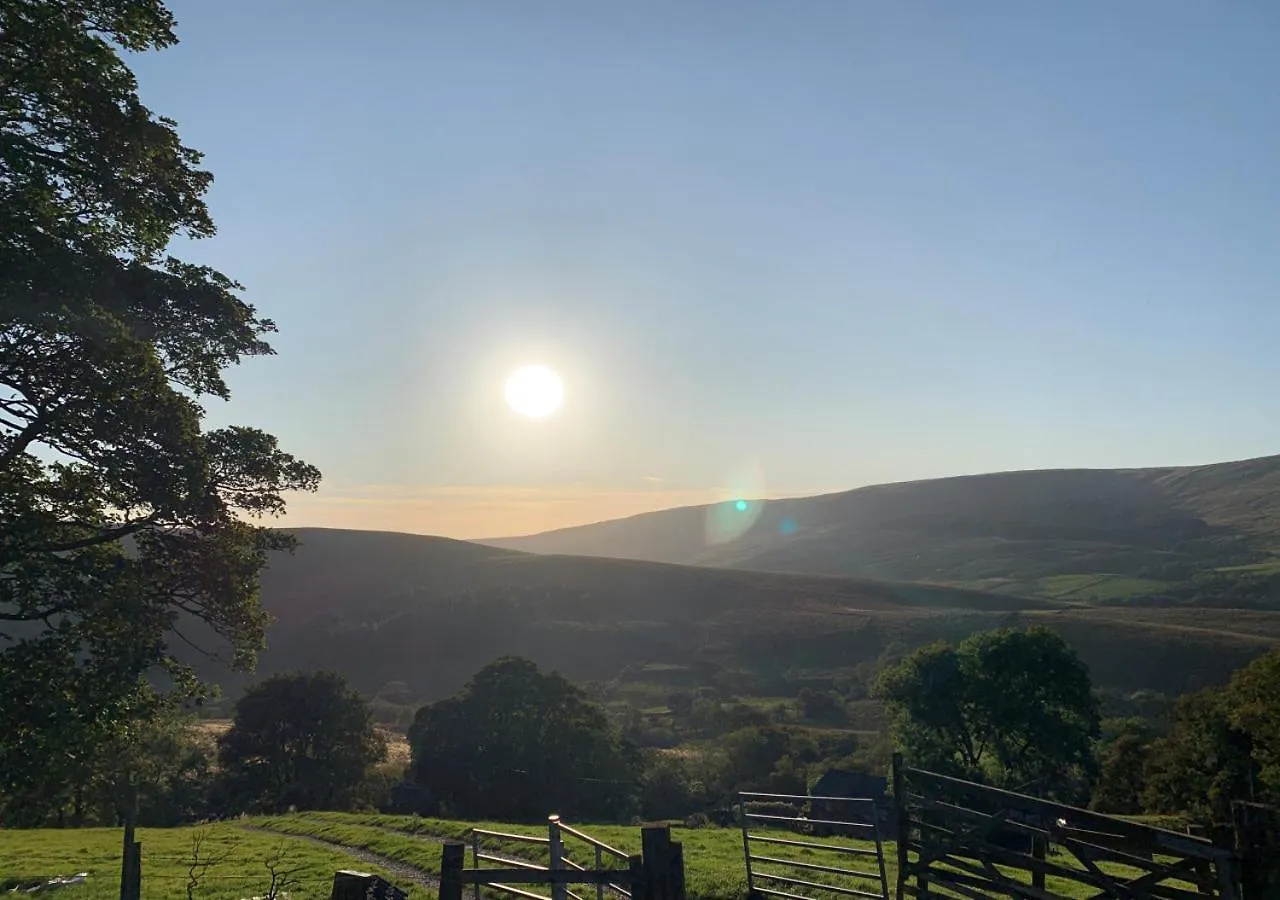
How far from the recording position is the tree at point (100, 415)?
12.1 metres

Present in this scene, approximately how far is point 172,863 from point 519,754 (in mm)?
25519

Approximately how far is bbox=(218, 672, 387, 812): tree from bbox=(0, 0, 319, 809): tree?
119ft

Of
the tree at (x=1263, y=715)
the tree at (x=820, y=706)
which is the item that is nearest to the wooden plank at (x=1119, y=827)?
the tree at (x=1263, y=715)

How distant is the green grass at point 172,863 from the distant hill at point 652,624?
276 feet

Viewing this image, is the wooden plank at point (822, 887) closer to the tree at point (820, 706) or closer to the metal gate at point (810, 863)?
the metal gate at point (810, 863)

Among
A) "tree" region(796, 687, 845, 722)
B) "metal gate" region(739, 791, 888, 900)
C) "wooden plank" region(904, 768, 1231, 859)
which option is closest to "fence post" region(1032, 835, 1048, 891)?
"wooden plank" region(904, 768, 1231, 859)

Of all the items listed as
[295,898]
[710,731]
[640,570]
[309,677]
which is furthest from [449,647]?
[295,898]

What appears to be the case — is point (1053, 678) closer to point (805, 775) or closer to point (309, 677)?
point (805, 775)

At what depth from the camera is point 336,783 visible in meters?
47.6

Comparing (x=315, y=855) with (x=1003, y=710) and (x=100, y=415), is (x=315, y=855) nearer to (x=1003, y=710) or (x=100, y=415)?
(x=100, y=415)

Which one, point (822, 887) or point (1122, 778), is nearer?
point (822, 887)

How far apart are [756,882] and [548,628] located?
138 meters

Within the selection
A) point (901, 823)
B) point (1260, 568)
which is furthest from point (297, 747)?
point (1260, 568)

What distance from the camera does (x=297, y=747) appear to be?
48812 millimetres
